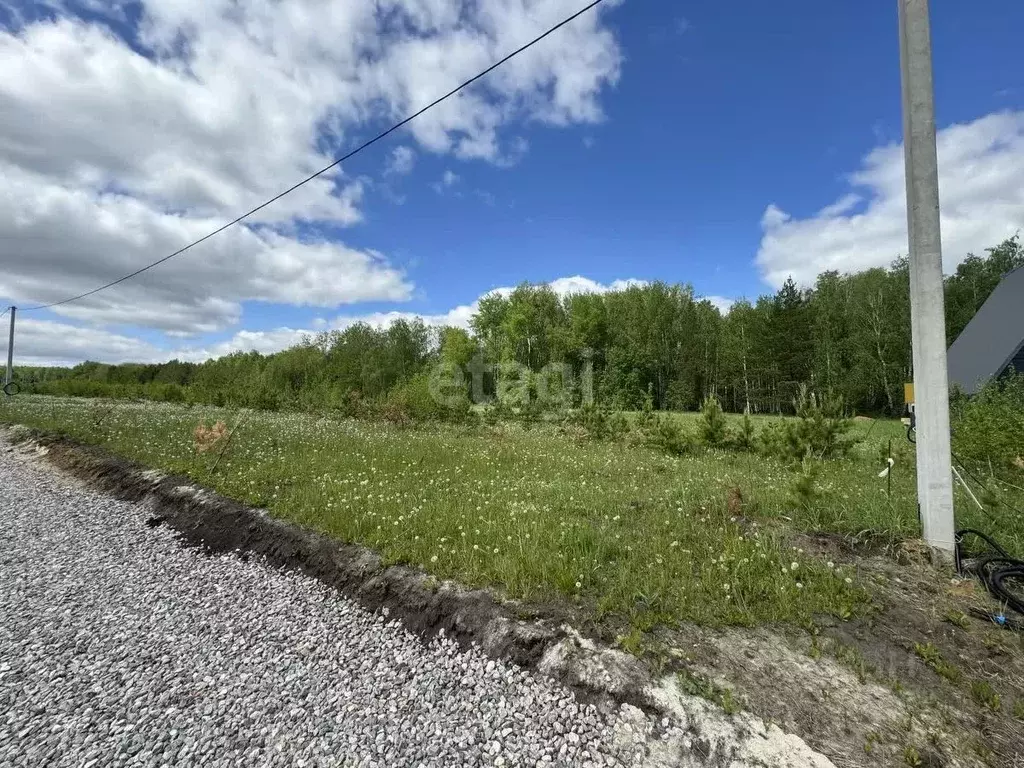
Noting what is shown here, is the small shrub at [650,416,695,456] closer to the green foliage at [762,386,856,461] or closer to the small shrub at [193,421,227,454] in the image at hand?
the green foliage at [762,386,856,461]

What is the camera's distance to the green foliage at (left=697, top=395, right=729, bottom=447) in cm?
1129

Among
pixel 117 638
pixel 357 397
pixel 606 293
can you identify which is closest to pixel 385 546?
pixel 117 638

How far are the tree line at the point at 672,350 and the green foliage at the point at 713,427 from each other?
17.8 metres

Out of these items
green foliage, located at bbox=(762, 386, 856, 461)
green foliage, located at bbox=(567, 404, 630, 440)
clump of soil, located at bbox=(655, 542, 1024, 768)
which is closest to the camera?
clump of soil, located at bbox=(655, 542, 1024, 768)

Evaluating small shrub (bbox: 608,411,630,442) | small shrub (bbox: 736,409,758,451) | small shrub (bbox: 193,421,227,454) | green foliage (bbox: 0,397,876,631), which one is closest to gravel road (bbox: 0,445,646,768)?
green foliage (bbox: 0,397,876,631)

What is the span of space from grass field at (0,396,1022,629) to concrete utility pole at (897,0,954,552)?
615mm

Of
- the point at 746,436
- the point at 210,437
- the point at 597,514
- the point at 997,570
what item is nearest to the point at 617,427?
the point at 746,436

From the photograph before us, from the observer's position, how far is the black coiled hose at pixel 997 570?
3.27 m

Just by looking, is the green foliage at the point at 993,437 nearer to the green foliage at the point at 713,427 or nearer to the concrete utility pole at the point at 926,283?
the green foliage at the point at 713,427

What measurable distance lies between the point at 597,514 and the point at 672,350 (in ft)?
131

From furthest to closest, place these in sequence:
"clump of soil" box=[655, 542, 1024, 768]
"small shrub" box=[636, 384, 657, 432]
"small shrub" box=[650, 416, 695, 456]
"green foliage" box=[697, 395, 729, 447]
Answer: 1. "small shrub" box=[636, 384, 657, 432]
2. "green foliage" box=[697, 395, 729, 447]
3. "small shrub" box=[650, 416, 695, 456]
4. "clump of soil" box=[655, 542, 1024, 768]

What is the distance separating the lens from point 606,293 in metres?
48.5

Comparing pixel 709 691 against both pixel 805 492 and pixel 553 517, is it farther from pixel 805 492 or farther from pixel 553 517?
pixel 805 492

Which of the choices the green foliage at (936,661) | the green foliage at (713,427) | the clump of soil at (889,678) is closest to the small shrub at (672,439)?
the green foliage at (713,427)
